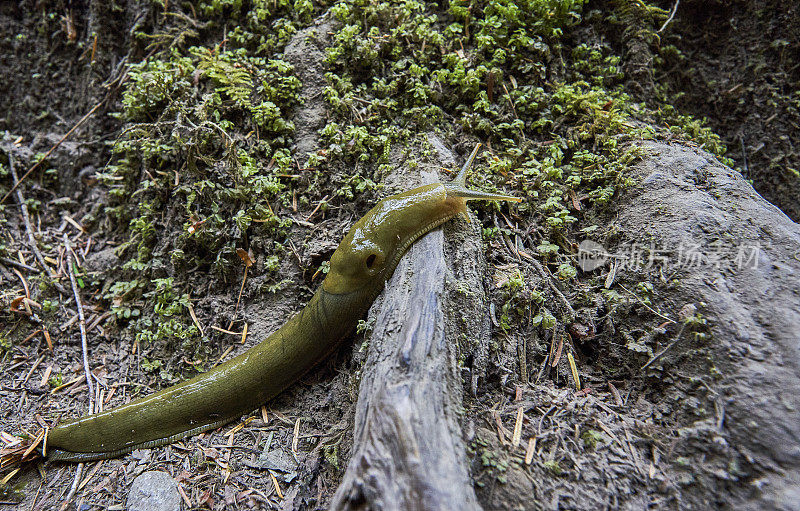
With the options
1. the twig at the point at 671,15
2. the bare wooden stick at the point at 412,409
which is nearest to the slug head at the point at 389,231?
the bare wooden stick at the point at 412,409

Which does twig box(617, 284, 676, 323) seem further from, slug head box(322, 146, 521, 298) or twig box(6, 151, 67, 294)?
twig box(6, 151, 67, 294)

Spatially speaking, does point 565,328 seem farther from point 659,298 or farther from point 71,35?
point 71,35

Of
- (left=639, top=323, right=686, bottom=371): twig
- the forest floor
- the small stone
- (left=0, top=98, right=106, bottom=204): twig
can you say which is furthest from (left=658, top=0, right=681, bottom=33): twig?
(left=0, top=98, right=106, bottom=204): twig

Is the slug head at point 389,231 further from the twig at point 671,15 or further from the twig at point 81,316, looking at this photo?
the twig at point 671,15

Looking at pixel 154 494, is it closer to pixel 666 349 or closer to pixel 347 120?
pixel 347 120

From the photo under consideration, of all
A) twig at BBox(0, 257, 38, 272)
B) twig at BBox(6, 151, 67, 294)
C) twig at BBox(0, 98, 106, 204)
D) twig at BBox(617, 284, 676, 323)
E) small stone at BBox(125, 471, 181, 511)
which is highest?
twig at BBox(617, 284, 676, 323)

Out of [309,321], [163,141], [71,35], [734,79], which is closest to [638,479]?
[309,321]
